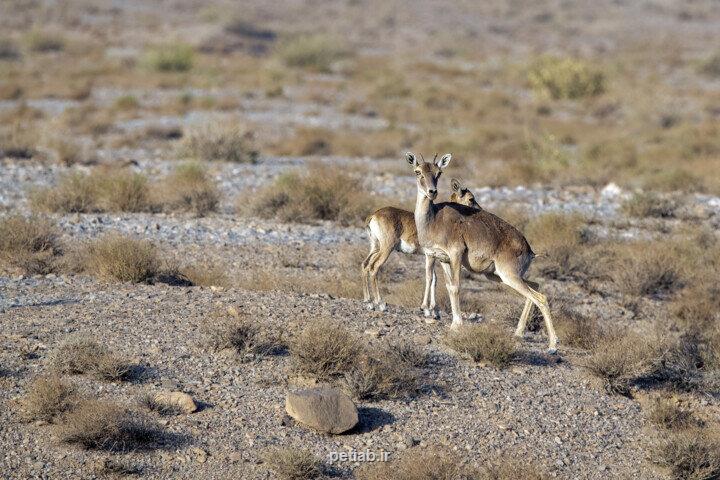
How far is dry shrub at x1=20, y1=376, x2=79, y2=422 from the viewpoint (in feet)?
28.5

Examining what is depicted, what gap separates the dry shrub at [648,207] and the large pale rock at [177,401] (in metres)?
12.4

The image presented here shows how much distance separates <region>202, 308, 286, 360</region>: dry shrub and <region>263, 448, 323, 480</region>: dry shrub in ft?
5.80

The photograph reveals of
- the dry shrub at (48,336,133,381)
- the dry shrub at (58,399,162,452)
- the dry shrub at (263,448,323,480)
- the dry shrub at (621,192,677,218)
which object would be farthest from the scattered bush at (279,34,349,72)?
the dry shrub at (263,448,323,480)

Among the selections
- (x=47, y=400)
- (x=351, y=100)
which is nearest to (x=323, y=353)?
(x=47, y=400)

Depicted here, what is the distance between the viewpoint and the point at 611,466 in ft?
30.1

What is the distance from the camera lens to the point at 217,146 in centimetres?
2384

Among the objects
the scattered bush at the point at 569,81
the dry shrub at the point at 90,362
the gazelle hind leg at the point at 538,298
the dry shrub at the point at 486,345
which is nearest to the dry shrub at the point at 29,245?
the dry shrub at the point at 90,362

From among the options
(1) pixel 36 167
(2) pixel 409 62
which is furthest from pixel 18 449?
(2) pixel 409 62

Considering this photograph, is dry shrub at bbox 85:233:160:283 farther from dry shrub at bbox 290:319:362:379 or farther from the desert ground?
dry shrub at bbox 290:319:362:379

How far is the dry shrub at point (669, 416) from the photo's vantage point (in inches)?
394

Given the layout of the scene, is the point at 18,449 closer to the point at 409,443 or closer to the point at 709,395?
the point at 409,443

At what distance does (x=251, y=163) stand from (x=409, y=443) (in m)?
15.3

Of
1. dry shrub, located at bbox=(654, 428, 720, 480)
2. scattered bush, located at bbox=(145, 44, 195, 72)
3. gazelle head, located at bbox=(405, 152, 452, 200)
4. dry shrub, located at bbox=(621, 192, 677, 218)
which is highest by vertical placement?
gazelle head, located at bbox=(405, 152, 452, 200)

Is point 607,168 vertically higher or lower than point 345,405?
lower
